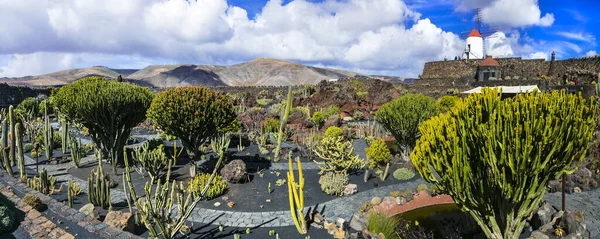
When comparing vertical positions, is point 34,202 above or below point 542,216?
above

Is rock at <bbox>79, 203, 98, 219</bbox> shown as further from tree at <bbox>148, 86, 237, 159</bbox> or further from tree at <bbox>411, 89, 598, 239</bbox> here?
tree at <bbox>411, 89, 598, 239</bbox>

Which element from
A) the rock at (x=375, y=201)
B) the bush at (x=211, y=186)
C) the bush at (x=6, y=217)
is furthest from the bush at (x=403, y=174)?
the bush at (x=6, y=217)

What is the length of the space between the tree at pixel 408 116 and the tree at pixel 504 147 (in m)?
7.25

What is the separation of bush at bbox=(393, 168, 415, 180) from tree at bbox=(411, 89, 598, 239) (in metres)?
5.74

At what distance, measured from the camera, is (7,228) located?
8258mm

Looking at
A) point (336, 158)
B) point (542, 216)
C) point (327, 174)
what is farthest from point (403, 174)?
point (542, 216)

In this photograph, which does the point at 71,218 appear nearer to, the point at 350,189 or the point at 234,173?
the point at 234,173

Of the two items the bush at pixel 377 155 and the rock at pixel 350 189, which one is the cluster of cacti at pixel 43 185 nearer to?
the rock at pixel 350 189

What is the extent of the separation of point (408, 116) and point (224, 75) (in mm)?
119369

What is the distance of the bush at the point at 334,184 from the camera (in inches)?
438

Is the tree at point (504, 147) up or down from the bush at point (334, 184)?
up

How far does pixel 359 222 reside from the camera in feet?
28.5

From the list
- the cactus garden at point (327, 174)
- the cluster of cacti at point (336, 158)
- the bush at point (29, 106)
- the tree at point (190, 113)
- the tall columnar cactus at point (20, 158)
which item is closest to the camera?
the cactus garden at point (327, 174)

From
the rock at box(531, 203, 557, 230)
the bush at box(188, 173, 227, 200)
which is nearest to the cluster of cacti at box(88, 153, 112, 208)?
the bush at box(188, 173, 227, 200)
